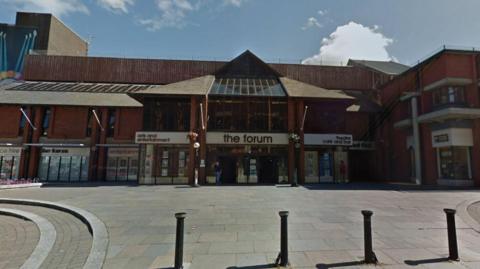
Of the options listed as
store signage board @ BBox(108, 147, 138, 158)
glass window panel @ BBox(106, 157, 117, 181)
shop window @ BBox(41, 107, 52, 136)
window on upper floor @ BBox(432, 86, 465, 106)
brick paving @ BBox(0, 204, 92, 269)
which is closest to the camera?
brick paving @ BBox(0, 204, 92, 269)

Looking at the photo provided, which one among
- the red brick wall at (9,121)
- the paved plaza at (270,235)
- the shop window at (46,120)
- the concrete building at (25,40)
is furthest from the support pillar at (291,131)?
the concrete building at (25,40)

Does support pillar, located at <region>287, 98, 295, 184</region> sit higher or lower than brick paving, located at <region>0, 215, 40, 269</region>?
higher

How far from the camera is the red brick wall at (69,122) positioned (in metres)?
24.1

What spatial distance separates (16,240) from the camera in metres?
6.37

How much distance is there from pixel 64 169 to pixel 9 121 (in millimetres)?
7324

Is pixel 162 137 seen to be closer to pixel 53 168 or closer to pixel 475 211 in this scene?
pixel 53 168

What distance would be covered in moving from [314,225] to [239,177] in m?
13.4

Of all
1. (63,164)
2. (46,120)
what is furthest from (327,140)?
(46,120)

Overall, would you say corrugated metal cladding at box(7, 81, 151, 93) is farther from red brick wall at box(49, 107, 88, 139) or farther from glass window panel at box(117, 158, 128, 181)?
glass window panel at box(117, 158, 128, 181)

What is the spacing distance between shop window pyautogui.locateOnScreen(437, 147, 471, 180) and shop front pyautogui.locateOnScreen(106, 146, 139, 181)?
2576 centimetres

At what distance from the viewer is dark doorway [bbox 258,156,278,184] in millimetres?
20516

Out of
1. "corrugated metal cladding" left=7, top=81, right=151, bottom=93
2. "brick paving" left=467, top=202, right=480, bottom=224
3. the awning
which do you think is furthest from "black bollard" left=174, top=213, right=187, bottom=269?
"corrugated metal cladding" left=7, top=81, right=151, bottom=93

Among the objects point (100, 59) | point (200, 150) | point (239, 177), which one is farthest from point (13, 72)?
point (239, 177)

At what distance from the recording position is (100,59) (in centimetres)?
3145
